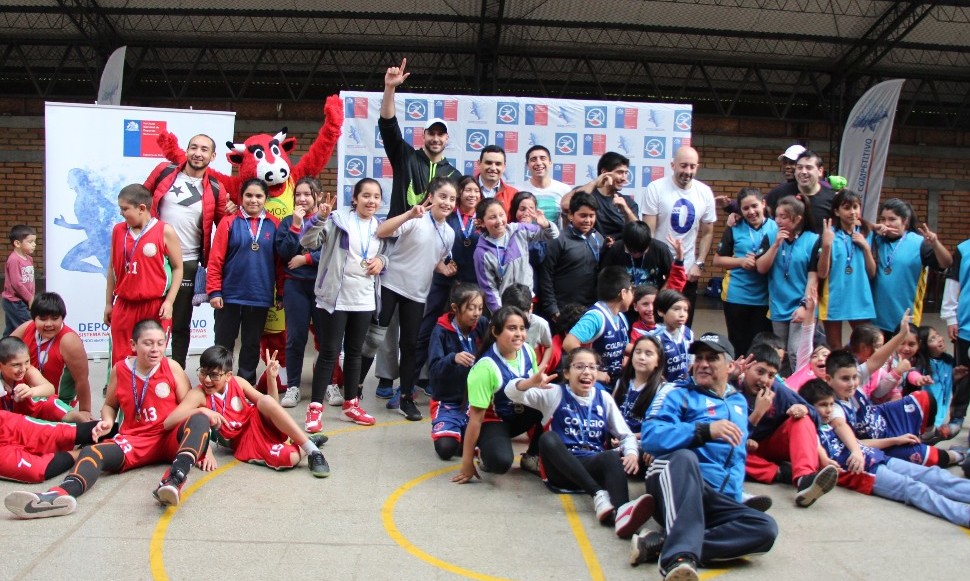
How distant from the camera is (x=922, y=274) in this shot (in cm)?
650

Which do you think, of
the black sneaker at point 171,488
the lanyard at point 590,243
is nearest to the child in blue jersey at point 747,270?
the lanyard at point 590,243

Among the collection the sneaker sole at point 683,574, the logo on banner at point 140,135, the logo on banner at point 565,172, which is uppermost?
the logo on banner at point 140,135

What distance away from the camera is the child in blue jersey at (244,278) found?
20.7 ft

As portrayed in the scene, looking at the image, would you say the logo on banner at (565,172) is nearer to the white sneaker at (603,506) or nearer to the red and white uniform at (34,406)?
the white sneaker at (603,506)

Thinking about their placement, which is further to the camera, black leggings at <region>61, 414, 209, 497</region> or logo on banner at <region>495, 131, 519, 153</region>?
logo on banner at <region>495, 131, 519, 153</region>

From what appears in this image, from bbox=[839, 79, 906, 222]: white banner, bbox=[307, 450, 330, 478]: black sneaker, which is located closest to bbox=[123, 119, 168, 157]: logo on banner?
bbox=[307, 450, 330, 478]: black sneaker

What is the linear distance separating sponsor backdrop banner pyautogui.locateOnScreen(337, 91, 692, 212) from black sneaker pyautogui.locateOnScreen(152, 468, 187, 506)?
4.40 meters

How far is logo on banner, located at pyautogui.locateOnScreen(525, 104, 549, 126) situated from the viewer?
8.73m

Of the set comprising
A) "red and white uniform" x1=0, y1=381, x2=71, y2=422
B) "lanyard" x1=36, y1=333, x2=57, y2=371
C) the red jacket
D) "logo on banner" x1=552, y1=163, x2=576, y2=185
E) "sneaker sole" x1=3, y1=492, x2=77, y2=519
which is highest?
"logo on banner" x1=552, y1=163, x2=576, y2=185

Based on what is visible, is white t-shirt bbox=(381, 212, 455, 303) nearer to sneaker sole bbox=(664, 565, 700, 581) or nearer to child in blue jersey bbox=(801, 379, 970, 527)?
child in blue jersey bbox=(801, 379, 970, 527)

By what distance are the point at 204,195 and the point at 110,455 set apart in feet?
7.88

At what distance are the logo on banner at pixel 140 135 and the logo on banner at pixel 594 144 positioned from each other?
398cm

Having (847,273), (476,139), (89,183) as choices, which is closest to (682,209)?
(847,273)

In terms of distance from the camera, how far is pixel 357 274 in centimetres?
618
